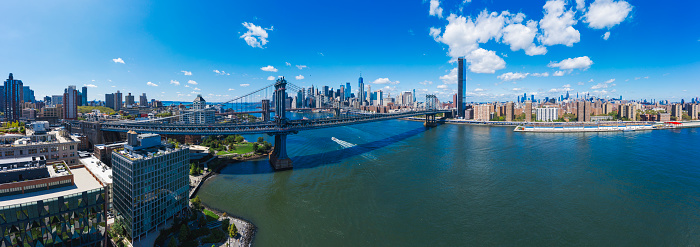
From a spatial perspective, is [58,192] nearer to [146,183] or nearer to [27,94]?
[146,183]

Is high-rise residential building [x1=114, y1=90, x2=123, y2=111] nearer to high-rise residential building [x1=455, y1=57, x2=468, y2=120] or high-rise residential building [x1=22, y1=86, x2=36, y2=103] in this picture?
high-rise residential building [x1=22, y1=86, x2=36, y2=103]

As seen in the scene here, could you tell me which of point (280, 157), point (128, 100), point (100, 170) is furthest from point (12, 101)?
point (128, 100)

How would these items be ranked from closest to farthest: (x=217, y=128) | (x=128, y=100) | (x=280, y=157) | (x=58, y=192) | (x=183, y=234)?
(x=58, y=192)
(x=183, y=234)
(x=280, y=157)
(x=217, y=128)
(x=128, y=100)

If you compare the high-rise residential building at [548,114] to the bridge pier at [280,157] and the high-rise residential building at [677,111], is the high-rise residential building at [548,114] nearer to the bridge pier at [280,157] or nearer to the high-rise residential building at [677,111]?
the high-rise residential building at [677,111]

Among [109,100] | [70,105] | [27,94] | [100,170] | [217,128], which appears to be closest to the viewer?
[100,170]

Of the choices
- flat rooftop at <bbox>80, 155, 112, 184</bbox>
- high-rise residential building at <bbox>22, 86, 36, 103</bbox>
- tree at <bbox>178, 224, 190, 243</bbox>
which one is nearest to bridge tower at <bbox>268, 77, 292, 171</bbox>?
flat rooftop at <bbox>80, 155, 112, 184</bbox>

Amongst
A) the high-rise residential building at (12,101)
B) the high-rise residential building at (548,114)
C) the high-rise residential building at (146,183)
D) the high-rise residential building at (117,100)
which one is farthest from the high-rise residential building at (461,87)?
the high-rise residential building at (117,100)
